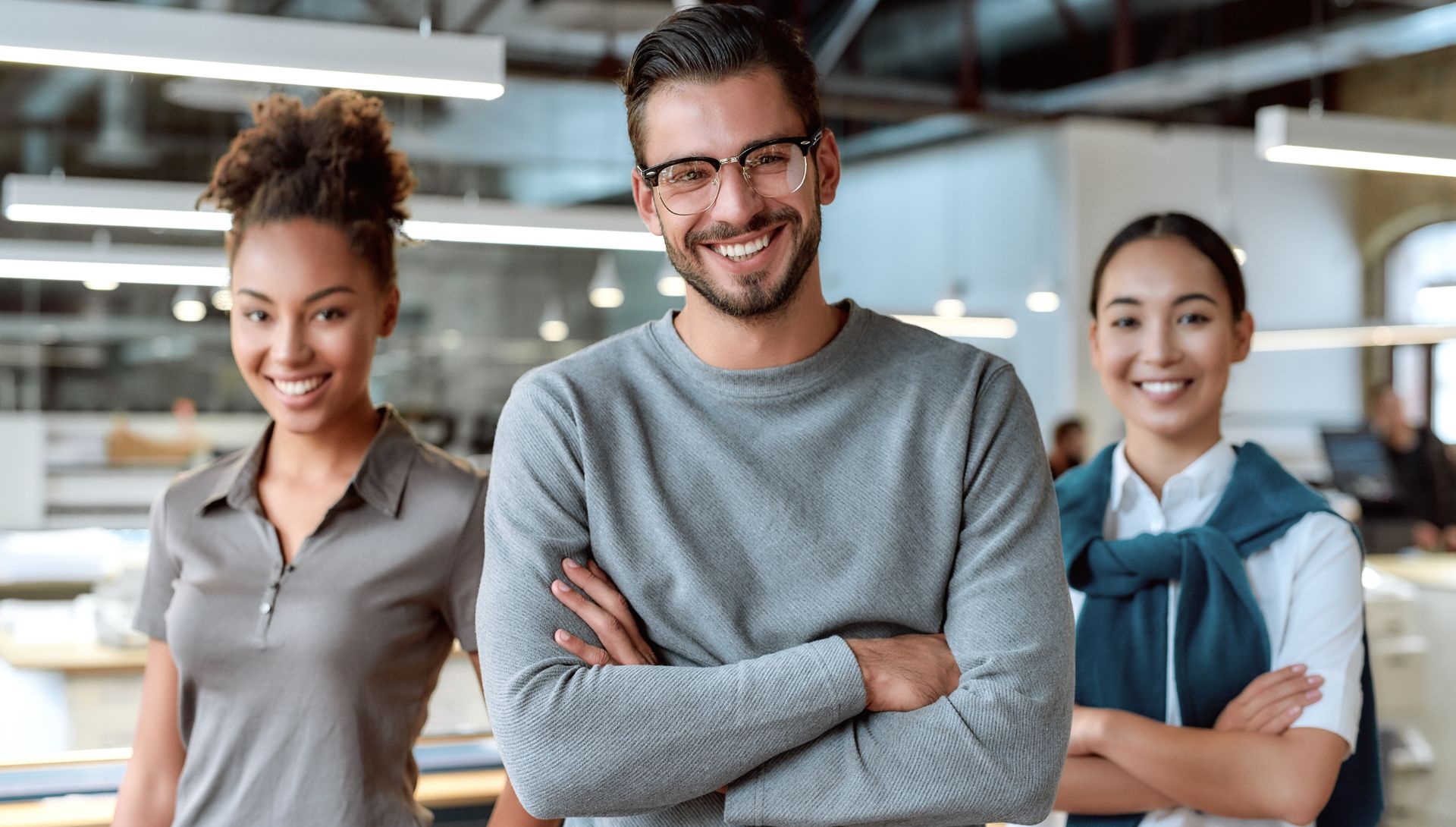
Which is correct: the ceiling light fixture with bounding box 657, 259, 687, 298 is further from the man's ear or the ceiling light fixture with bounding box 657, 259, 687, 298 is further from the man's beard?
the man's beard

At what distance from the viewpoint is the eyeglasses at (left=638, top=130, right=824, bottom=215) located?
1488mm

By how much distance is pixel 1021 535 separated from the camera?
1519 millimetres

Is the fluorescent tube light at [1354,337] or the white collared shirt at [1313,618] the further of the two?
the fluorescent tube light at [1354,337]

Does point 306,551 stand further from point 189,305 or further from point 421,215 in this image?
point 189,305

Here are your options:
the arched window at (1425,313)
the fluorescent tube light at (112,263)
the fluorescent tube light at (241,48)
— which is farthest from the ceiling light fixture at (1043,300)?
the fluorescent tube light at (241,48)

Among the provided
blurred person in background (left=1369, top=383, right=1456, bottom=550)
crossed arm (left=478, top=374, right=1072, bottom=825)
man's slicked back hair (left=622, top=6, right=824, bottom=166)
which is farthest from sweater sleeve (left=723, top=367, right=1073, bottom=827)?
blurred person in background (left=1369, top=383, right=1456, bottom=550)

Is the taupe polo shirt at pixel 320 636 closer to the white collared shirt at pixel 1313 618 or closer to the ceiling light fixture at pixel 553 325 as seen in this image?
the white collared shirt at pixel 1313 618

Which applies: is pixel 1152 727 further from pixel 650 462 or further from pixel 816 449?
pixel 650 462

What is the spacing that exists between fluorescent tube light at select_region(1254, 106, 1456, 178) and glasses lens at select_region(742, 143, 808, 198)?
12.8ft

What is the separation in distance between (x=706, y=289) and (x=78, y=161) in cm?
810

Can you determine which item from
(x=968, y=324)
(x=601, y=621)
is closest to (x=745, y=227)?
(x=601, y=621)

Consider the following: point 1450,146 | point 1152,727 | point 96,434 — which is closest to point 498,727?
point 1152,727

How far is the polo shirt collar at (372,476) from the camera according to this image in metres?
1.88

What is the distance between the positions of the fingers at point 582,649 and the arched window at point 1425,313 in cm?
1182
